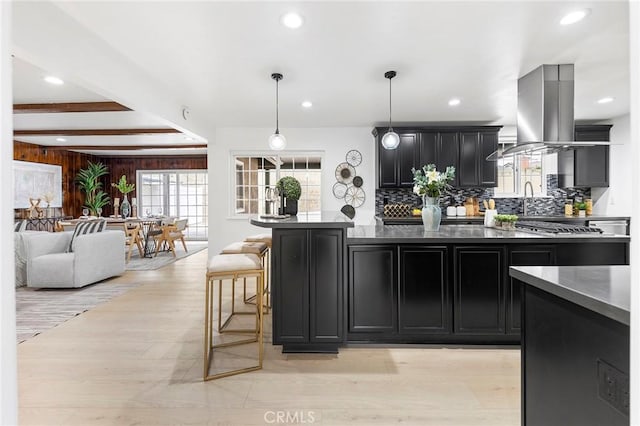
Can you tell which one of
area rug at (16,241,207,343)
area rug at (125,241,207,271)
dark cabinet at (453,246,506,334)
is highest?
dark cabinet at (453,246,506,334)

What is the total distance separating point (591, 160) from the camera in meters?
5.32

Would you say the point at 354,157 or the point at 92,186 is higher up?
the point at 354,157

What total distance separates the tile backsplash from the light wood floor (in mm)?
3457

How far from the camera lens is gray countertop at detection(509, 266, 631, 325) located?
0.85 metres

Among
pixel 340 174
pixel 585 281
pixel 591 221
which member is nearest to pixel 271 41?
pixel 585 281

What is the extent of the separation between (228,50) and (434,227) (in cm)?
260

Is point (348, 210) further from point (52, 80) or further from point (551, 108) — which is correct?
point (52, 80)

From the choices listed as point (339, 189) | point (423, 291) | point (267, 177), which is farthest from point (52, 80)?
point (423, 291)

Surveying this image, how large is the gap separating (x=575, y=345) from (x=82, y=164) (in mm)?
11390

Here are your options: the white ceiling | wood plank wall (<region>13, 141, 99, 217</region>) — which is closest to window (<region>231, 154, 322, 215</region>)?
the white ceiling

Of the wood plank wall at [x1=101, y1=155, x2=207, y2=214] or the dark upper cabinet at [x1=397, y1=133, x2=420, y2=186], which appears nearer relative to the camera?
the dark upper cabinet at [x1=397, y1=133, x2=420, y2=186]

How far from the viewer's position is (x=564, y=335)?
1.07 m

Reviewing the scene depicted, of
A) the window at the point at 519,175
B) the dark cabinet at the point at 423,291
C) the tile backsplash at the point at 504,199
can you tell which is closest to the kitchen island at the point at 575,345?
the dark cabinet at the point at 423,291

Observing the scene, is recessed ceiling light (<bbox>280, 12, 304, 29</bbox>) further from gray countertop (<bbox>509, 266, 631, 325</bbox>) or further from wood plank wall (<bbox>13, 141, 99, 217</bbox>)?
wood plank wall (<bbox>13, 141, 99, 217</bbox>)
